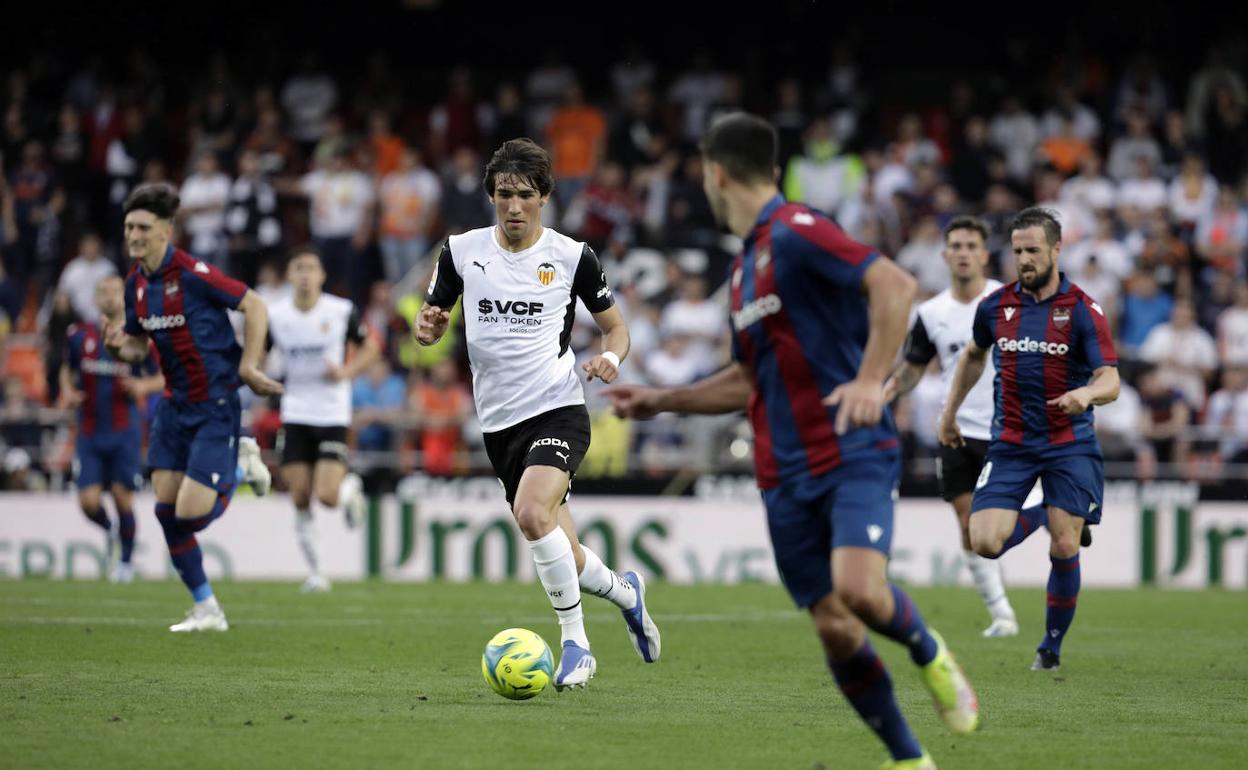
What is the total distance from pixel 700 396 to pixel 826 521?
66 centimetres

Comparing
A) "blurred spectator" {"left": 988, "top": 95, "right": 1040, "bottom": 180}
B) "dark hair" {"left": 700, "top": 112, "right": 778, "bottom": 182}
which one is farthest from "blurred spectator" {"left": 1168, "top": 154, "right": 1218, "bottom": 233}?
"dark hair" {"left": 700, "top": 112, "right": 778, "bottom": 182}

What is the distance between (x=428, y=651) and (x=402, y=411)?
10.2 metres

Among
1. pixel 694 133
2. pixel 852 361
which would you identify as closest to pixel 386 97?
pixel 694 133

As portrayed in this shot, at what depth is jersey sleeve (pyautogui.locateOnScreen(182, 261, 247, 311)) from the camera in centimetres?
1193

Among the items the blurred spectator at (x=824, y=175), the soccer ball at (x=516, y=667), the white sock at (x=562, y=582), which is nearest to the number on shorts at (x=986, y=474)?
the white sock at (x=562, y=582)

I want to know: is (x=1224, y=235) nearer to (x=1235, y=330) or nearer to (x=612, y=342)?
(x=1235, y=330)

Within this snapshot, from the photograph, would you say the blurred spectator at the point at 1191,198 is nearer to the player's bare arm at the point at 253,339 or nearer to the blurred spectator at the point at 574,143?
the blurred spectator at the point at 574,143

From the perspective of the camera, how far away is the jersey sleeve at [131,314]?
39.5 ft

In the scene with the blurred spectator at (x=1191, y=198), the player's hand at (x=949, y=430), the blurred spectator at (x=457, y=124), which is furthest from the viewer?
the blurred spectator at (x=457, y=124)

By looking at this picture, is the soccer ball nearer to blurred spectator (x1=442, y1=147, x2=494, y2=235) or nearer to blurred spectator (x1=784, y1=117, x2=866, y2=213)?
blurred spectator (x1=442, y1=147, x2=494, y2=235)

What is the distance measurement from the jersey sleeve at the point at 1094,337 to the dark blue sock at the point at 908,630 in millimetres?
4281

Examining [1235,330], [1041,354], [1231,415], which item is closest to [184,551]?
[1041,354]

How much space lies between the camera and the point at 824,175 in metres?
24.2

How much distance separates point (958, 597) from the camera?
17.2 meters
